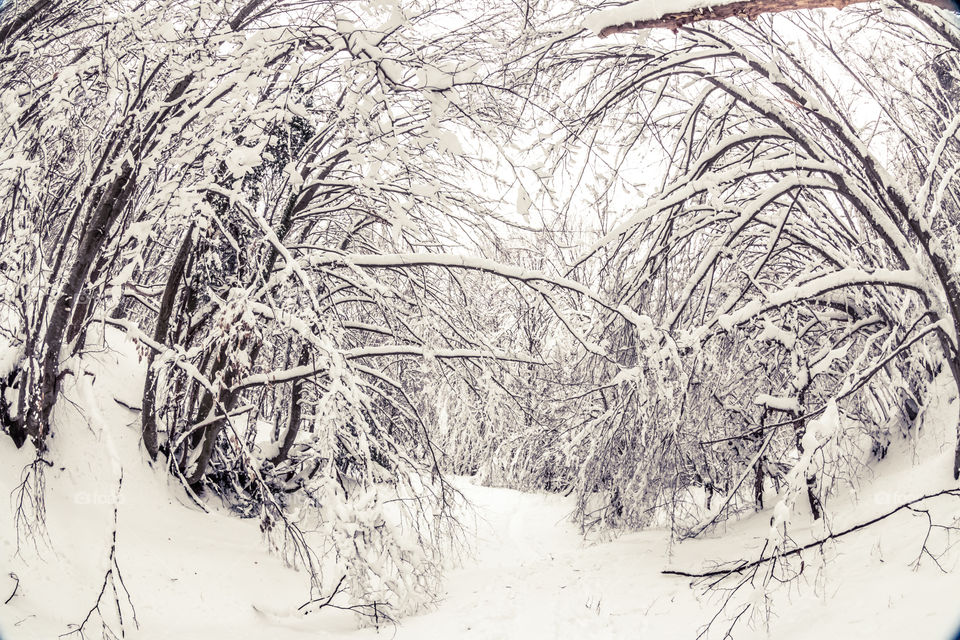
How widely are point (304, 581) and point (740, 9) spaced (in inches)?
233

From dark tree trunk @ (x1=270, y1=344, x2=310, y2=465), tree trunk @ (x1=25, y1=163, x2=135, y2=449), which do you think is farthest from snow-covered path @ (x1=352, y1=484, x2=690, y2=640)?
tree trunk @ (x1=25, y1=163, x2=135, y2=449)

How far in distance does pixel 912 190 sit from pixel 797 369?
11.0 feet

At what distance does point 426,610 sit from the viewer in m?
5.81

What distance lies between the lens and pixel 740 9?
2902mm

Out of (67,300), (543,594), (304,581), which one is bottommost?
(543,594)

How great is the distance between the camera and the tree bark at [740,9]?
2721mm

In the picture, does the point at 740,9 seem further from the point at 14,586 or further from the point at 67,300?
the point at 14,586

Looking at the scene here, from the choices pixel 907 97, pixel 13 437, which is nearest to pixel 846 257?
pixel 907 97

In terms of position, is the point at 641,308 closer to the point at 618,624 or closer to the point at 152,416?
the point at 618,624

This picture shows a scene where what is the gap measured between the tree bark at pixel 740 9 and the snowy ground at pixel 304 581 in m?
3.08

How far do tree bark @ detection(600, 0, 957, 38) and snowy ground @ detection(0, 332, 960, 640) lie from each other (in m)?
3.08

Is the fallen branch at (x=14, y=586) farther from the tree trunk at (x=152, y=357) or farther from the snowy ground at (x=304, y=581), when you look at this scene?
the tree trunk at (x=152, y=357)

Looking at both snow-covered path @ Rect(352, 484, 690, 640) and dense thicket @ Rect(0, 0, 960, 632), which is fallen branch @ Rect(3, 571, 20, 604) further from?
snow-covered path @ Rect(352, 484, 690, 640)

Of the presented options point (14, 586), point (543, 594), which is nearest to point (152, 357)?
point (14, 586)
